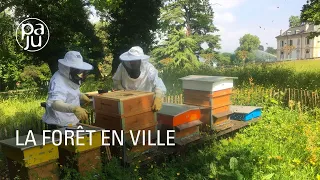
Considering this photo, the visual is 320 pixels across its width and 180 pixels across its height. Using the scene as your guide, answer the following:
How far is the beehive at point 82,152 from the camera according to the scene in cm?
325

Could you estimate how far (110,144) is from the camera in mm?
3947

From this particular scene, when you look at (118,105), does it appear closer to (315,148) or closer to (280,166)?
(280,166)

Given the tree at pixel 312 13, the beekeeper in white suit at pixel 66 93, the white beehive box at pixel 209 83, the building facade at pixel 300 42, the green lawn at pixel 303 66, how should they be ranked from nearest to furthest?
the beekeeper in white suit at pixel 66 93 → the white beehive box at pixel 209 83 → the tree at pixel 312 13 → the green lawn at pixel 303 66 → the building facade at pixel 300 42

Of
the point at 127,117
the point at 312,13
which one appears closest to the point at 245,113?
the point at 127,117

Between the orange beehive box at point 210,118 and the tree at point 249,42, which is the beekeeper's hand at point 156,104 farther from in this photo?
the tree at point 249,42

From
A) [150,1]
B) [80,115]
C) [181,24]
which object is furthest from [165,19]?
[80,115]

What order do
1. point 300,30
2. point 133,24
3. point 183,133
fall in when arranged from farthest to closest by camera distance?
point 300,30 < point 133,24 < point 183,133

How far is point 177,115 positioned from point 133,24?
12.2 meters

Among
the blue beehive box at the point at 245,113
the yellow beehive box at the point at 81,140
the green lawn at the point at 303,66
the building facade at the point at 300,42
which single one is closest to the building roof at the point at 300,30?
the building facade at the point at 300,42

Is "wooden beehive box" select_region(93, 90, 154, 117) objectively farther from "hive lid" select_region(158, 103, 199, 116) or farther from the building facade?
the building facade

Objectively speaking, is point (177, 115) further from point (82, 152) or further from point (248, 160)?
point (82, 152)

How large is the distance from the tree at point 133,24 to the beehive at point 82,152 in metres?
12.7

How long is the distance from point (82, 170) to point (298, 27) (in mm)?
76295

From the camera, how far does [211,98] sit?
5059mm
